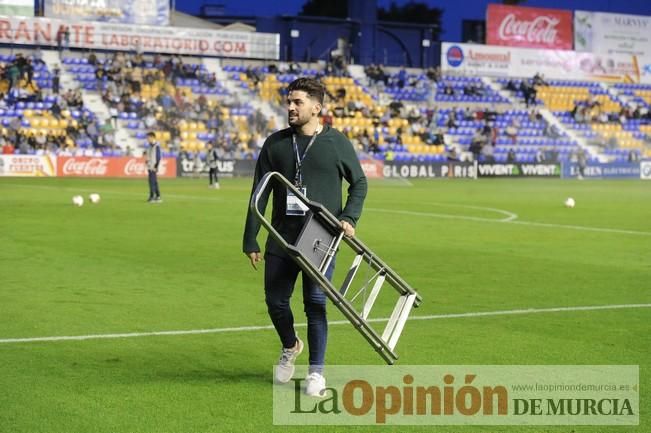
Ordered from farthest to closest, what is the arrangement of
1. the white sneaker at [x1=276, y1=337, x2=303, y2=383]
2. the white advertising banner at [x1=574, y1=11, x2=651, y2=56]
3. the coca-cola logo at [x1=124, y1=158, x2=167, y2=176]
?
the white advertising banner at [x1=574, y1=11, x2=651, y2=56], the coca-cola logo at [x1=124, y1=158, x2=167, y2=176], the white sneaker at [x1=276, y1=337, x2=303, y2=383]

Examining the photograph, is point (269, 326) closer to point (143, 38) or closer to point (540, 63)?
point (143, 38)

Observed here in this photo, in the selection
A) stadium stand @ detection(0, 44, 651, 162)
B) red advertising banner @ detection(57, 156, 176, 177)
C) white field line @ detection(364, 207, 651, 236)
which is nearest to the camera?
white field line @ detection(364, 207, 651, 236)

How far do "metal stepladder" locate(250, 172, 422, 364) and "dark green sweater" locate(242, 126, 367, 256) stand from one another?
0.85ft

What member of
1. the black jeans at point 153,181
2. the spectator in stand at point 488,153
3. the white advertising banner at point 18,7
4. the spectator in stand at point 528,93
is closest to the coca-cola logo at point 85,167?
the white advertising banner at point 18,7

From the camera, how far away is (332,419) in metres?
6.98

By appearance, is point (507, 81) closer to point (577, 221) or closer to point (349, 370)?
point (577, 221)

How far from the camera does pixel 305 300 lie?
7.63 meters

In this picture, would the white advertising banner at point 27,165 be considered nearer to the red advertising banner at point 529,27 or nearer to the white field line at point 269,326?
the red advertising banner at point 529,27

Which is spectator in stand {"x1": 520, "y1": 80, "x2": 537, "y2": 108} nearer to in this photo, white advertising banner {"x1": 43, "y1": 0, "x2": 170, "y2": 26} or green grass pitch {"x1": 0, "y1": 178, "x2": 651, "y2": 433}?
white advertising banner {"x1": 43, "y1": 0, "x2": 170, "y2": 26}

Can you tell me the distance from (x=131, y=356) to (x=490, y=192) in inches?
1258

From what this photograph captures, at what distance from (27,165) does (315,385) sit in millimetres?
41398

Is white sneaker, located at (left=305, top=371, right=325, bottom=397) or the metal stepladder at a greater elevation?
the metal stepladder

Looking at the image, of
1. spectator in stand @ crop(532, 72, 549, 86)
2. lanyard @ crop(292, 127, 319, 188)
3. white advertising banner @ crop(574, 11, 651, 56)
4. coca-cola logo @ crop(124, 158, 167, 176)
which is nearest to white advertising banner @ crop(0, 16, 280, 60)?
coca-cola logo @ crop(124, 158, 167, 176)

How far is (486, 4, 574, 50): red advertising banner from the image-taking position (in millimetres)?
71312
